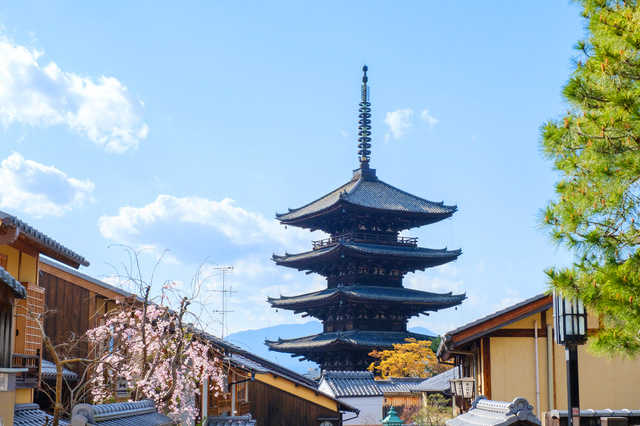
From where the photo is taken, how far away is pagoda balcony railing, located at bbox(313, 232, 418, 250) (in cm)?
4362

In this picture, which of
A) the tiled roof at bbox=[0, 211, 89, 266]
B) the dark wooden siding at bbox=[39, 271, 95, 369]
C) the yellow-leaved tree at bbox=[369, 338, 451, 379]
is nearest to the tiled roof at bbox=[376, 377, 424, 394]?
the yellow-leaved tree at bbox=[369, 338, 451, 379]

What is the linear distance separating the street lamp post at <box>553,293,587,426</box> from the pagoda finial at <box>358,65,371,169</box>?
3741 centimetres

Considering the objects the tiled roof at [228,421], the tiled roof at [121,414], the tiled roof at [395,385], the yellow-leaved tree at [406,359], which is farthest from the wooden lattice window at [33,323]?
the yellow-leaved tree at [406,359]

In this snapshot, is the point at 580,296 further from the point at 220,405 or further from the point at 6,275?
the point at 220,405

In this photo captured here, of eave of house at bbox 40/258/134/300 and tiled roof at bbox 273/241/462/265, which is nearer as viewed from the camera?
eave of house at bbox 40/258/134/300

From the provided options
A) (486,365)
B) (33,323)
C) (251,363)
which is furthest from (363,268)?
(33,323)

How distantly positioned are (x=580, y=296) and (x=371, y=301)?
3187cm

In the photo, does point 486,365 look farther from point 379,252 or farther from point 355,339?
point 379,252

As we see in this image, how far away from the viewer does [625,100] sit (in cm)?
933

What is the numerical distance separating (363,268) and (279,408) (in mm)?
19012

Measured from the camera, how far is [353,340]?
4078cm

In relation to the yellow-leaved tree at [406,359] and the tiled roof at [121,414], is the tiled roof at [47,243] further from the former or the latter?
the yellow-leaved tree at [406,359]

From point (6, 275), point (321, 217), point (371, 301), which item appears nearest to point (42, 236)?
point (6, 275)

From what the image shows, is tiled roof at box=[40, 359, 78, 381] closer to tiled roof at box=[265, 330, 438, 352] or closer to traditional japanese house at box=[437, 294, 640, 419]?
traditional japanese house at box=[437, 294, 640, 419]
